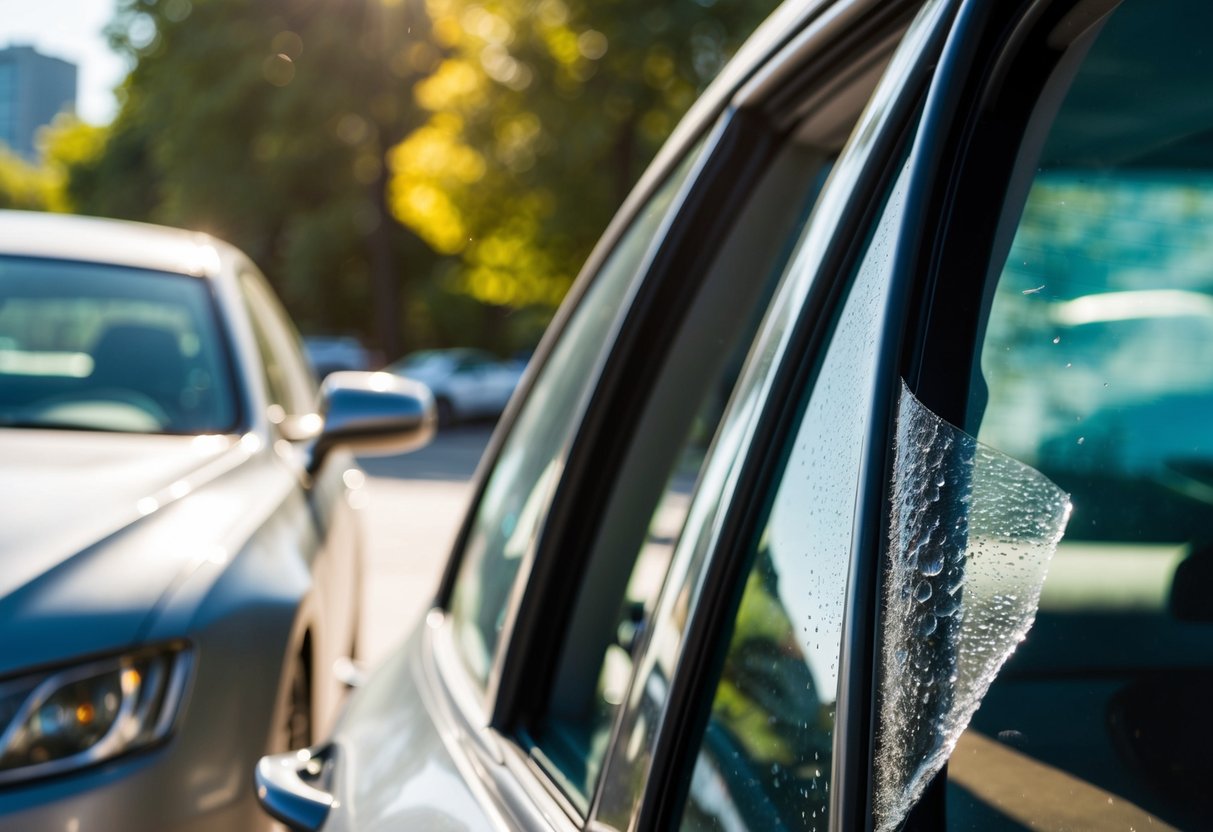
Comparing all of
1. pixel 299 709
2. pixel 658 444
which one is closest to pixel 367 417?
pixel 299 709

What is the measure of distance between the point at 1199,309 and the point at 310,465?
2906 mm

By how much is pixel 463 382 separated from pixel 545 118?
362 inches

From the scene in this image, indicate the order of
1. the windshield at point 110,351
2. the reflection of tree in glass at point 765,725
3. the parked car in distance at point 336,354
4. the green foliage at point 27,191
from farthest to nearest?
the green foliage at point 27,191, the parked car in distance at point 336,354, the windshield at point 110,351, the reflection of tree in glass at point 765,725

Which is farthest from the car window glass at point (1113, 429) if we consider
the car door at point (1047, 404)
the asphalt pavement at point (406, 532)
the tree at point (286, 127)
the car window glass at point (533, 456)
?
the tree at point (286, 127)

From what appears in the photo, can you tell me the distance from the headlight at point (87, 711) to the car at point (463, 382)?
24.7 m

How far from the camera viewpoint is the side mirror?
12.3 ft

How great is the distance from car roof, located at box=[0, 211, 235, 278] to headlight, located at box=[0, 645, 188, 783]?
1780 mm

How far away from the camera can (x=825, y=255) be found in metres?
1.05

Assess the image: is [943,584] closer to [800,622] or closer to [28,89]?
[800,622]

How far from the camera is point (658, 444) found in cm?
166

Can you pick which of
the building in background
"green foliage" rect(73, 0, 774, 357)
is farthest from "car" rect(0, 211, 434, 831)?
"green foliage" rect(73, 0, 774, 357)

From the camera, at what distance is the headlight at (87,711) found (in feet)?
7.08

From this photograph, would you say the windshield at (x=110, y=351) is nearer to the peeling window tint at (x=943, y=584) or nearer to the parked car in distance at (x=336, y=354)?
the peeling window tint at (x=943, y=584)

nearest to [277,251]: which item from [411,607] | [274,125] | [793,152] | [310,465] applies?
[274,125]
